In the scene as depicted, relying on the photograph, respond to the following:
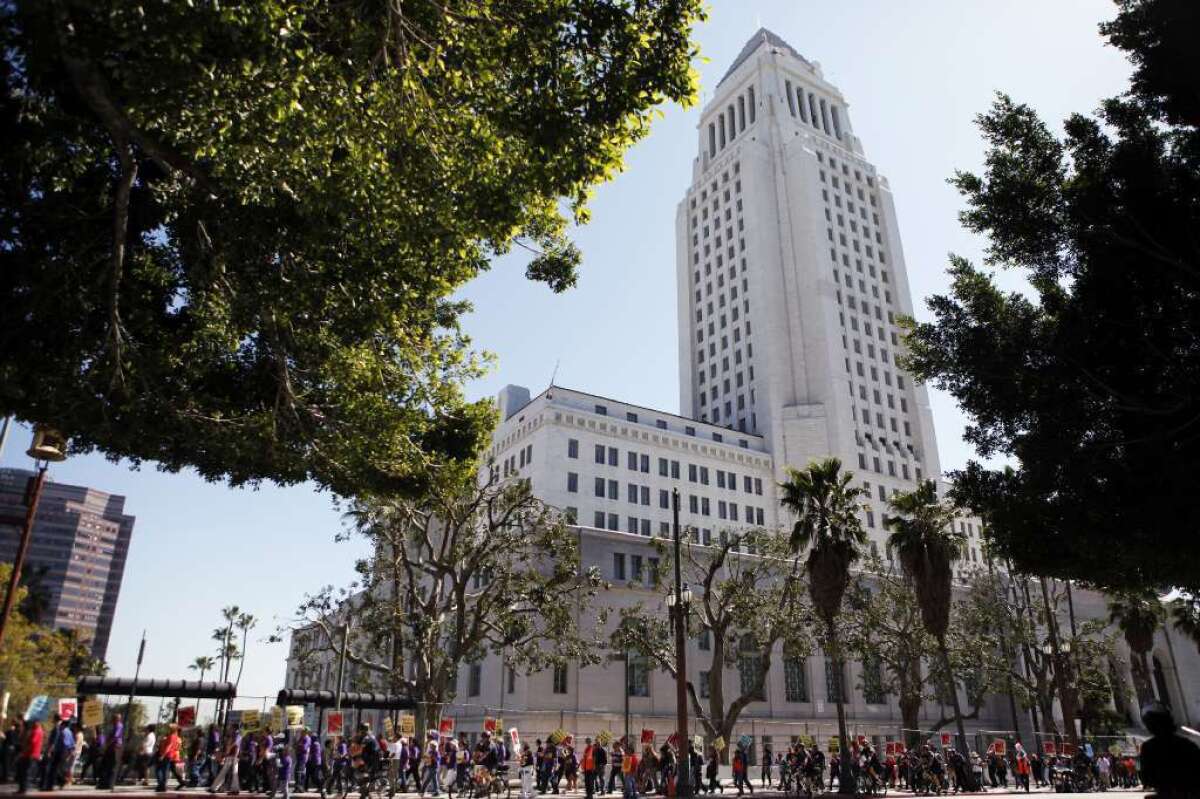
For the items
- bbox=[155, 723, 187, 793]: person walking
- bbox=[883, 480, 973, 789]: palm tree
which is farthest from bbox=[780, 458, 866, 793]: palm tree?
bbox=[155, 723, 187, 793]: person walking

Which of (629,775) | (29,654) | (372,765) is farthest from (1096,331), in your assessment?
(29,654)

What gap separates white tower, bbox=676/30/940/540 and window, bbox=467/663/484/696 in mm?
33251

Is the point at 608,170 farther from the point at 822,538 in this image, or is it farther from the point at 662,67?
the point at 822,538

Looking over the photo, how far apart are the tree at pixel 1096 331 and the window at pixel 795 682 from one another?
123ft

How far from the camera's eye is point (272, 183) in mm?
10164

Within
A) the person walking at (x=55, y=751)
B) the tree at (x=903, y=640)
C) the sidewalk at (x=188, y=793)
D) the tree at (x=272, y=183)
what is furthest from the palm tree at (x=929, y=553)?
the person walking at (x=55, y=751)

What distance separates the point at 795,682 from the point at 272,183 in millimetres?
50147

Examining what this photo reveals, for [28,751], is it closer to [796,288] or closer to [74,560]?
[796,288]

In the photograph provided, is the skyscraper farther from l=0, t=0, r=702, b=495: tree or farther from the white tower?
l=0, t=0, r=702, b=495: tree

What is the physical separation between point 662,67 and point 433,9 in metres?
3.17

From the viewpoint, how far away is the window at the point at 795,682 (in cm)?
5069

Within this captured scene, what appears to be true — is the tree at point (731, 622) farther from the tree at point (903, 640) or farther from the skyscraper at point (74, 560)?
the skyscraper at point (74, 560)

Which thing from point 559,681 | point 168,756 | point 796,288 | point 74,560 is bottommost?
point 168,756

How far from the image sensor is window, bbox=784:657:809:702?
50688 mm
